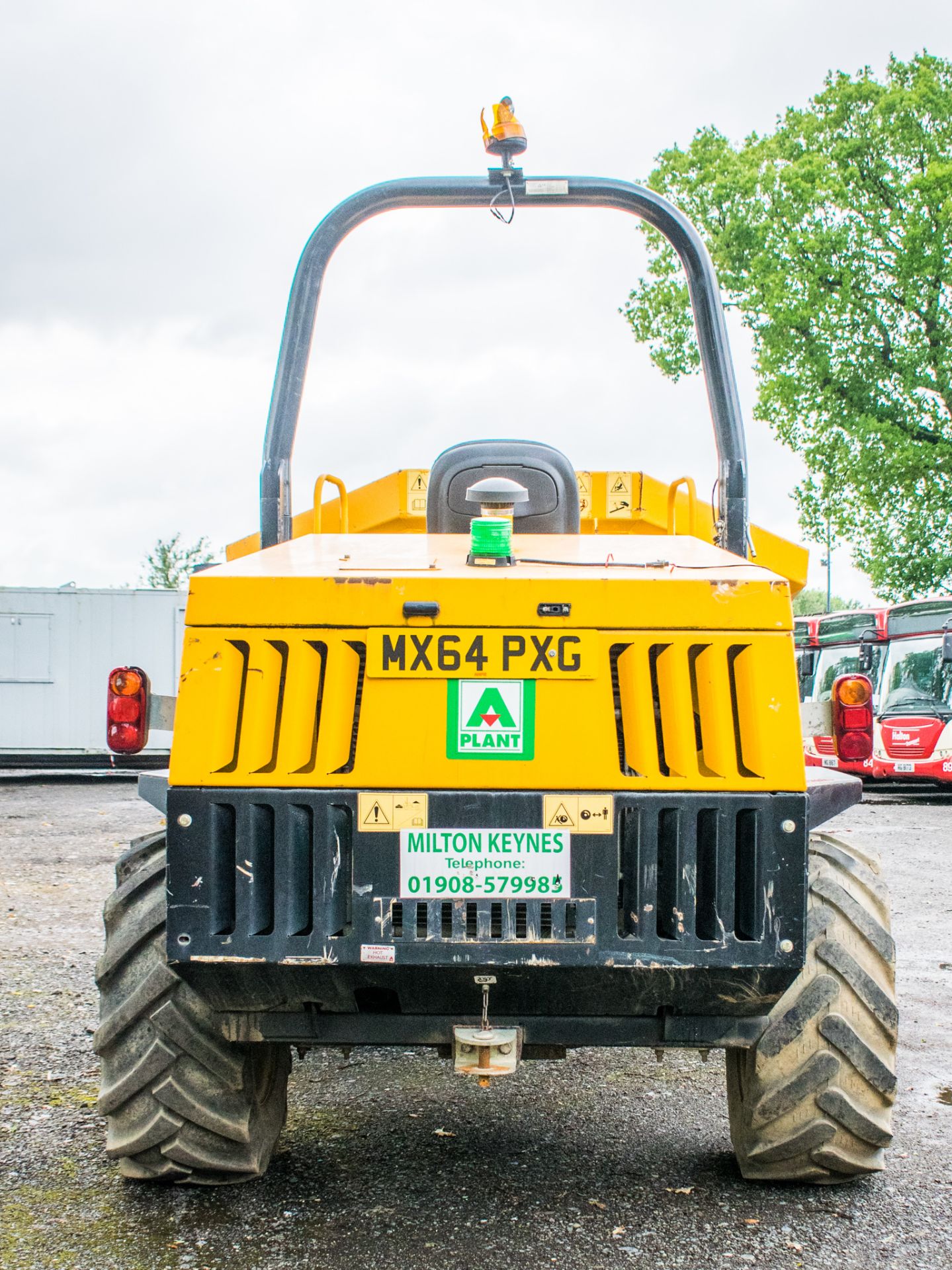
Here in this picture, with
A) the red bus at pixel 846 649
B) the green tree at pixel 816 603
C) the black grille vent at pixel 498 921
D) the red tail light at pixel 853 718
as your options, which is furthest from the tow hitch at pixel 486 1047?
the green tree at pixel 816 603

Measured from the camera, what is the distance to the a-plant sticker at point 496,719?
10.5 ft

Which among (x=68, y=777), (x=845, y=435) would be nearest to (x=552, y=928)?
(x=68, y=777)

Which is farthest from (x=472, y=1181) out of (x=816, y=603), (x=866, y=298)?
(x=816, y=603)

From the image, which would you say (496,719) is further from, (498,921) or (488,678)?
(498,921)

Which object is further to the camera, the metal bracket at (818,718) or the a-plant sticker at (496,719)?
the metal bracket at (818,718)

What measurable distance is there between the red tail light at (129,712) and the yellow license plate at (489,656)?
1.13 m

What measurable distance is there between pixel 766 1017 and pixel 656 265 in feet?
98.4

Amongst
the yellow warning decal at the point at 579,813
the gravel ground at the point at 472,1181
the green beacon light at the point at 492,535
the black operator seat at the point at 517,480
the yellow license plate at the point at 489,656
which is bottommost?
the gravel ground at the point at 472,1181

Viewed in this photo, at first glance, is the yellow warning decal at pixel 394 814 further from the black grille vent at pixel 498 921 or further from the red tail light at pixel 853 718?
the red tail light at pixel 853 718

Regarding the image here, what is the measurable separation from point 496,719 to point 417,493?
2328 mm

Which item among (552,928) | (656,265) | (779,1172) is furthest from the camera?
(656,265)

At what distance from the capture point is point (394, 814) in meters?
3.19

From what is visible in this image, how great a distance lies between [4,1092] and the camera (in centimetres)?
484

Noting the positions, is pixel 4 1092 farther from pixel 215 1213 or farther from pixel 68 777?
pixel 68 777
